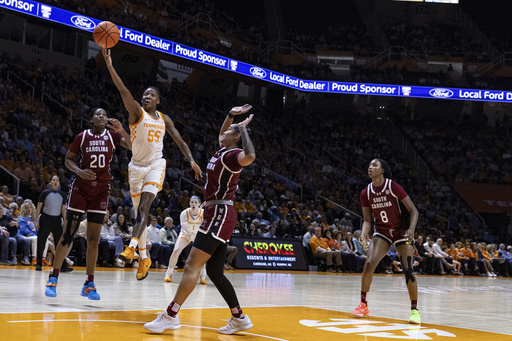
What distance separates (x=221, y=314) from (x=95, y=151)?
96.1 inches

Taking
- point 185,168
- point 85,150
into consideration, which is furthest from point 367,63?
point 85,150

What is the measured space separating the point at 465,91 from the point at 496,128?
5.05 m

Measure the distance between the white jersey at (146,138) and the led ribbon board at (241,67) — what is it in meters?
15.2

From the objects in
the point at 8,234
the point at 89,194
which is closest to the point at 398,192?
the point at 89,194

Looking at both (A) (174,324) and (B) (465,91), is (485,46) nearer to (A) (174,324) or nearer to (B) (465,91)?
(B) (465,91)

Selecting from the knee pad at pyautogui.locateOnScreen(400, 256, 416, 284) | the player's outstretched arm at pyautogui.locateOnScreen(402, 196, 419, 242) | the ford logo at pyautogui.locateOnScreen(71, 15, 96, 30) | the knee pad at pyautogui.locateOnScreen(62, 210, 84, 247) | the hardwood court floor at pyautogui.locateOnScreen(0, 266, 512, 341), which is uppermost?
the ford logo at pyautogui.locateOnScreen(71, 15, 96, 30)

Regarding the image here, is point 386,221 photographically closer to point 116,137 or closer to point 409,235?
point 409,235

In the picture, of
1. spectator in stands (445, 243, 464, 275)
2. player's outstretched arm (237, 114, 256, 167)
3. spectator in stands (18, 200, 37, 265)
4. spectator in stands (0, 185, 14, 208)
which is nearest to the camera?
player's outstretched arm (237, 114, 256, 167)

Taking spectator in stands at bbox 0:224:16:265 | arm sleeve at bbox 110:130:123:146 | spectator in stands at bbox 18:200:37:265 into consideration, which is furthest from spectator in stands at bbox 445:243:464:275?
arm sleeve at bbox 110:130:123:146

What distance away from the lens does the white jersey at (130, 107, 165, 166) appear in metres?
7.52

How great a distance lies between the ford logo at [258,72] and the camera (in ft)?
94.2

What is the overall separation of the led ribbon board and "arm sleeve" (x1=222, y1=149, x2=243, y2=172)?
17334 mm

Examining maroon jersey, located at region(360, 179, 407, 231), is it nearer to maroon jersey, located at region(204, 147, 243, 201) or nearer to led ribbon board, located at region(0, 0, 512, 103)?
maroon jersey, located at region(204, 147, 243, 201)

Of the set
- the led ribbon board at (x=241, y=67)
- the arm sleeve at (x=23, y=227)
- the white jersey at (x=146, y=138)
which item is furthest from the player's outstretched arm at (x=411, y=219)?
the led ribbon board at (x=241, y=67)
